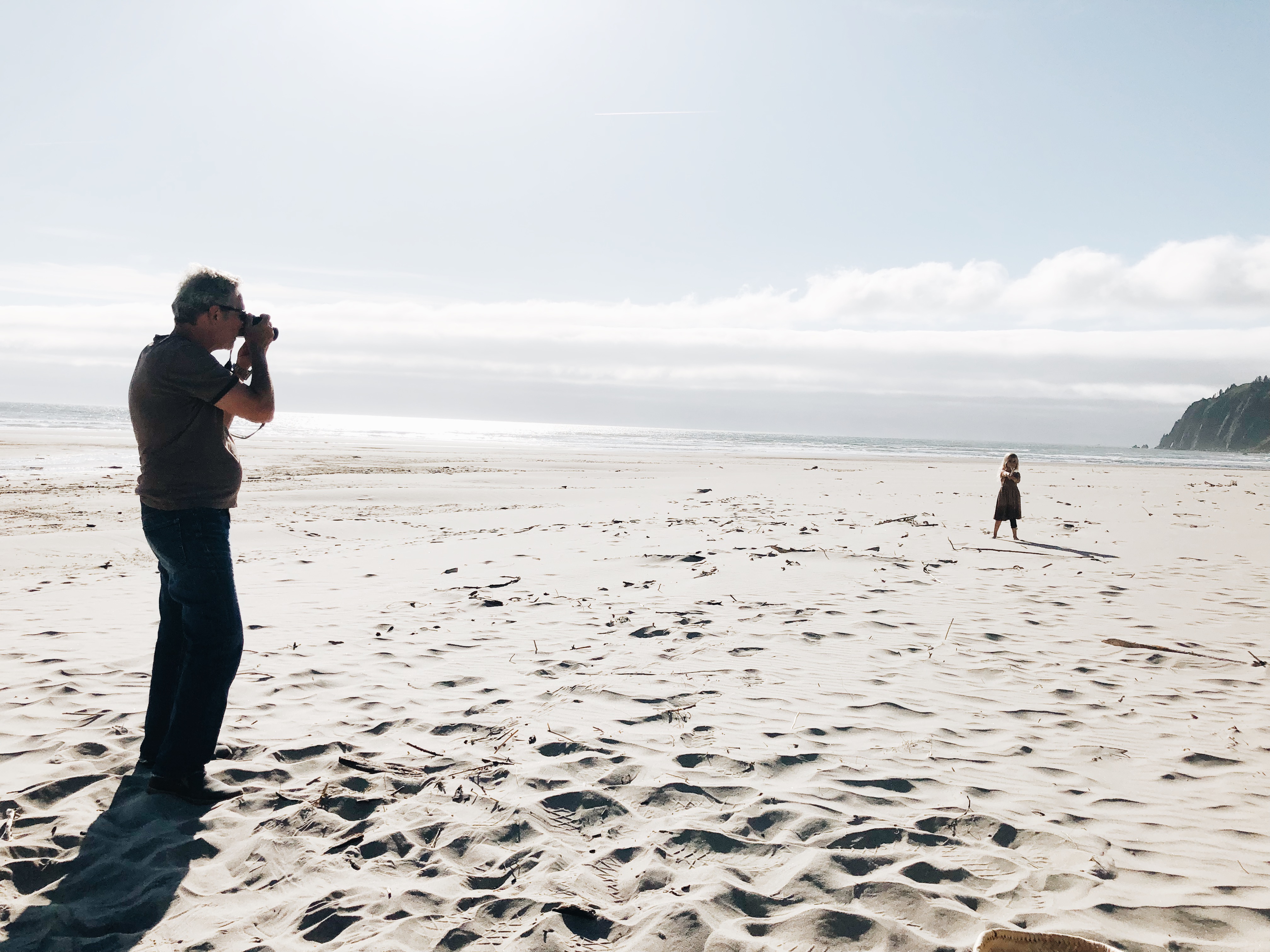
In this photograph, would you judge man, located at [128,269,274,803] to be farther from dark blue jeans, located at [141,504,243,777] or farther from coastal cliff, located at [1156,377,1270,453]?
coastal cliff, located at [1156,377,1270,453]

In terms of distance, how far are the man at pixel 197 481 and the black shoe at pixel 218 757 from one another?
0.97 ft

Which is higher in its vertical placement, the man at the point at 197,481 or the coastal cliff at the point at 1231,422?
the coastal cliff at the point at 1231,422

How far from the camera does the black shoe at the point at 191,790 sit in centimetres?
325

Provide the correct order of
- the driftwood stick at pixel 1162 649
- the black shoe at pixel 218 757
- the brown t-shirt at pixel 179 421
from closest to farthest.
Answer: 1. the brown t-shirt at pixel 179 421
2. the black shoe at pixel 218 757
3. the driftwood stick at pixel 1162 649

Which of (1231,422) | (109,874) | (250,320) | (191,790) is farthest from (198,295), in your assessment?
(1231,422)

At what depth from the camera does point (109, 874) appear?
277 centimetres

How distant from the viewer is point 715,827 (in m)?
3.09

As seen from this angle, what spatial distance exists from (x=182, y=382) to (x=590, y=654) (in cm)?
338

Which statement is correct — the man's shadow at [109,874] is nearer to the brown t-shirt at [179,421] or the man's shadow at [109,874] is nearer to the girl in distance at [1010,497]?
the brown t-shirt at [179,421]

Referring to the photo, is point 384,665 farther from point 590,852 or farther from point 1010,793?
point 1010,793

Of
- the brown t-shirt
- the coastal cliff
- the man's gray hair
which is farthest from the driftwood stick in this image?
the coastal cliff

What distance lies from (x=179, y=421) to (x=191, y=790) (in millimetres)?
1682

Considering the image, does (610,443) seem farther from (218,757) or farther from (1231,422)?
(1231,422)

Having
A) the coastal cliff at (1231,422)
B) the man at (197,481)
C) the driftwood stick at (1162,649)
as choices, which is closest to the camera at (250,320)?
the man at (197,481)
